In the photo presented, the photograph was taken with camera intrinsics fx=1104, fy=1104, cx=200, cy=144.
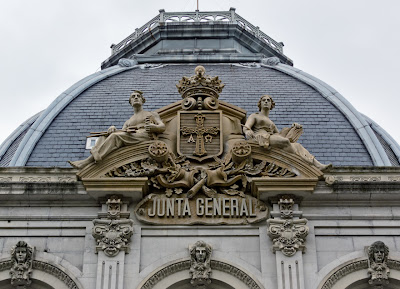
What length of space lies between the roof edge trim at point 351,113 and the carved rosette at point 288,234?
5672mm

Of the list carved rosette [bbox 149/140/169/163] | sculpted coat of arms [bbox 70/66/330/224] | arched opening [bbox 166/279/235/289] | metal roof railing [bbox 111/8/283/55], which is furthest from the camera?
metal roof railing [bbox 111/8/283/55]

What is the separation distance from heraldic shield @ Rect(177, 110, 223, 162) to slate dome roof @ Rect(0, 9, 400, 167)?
4350mm

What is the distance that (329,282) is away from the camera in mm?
25047

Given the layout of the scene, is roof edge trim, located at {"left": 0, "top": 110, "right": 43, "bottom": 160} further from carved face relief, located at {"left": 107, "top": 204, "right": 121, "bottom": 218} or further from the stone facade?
carved face relief, located at {"left": 107, "top": 204, "right": 121, "bottom": 218}

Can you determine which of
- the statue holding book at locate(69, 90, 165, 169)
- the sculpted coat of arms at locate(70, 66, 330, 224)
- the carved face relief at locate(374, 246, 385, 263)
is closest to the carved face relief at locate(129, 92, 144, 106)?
the statue holding book at locate(69, 90, 165, 169)

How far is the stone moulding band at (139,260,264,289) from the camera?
24953 millimetres

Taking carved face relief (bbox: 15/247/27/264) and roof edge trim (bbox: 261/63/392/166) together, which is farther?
roof edge trim (bbox: 261/63/392/166)

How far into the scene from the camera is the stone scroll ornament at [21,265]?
995 inches

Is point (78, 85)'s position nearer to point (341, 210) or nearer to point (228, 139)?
point (228, 139)

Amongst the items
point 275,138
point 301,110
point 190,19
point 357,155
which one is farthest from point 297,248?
point 190,19

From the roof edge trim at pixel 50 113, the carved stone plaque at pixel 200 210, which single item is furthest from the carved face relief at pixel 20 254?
the roof edge trim at pixel 50 113

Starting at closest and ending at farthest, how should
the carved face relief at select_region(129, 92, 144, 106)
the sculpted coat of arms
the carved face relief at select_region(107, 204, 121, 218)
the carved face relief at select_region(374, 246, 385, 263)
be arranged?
the carved face relief at select_region(374, 246, 385, 263) < the carved face relief at select_region(107, 204, 121, 218) < the sculpted coat of arms < the carved face relief at select_region(129, 92, 144, 106)

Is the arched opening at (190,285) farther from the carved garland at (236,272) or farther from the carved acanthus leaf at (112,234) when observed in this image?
the carved acanthus leaf at (112,234)

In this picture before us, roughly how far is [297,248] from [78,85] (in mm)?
12397
